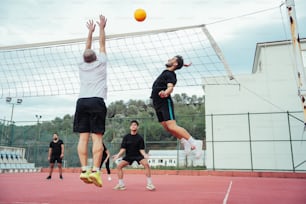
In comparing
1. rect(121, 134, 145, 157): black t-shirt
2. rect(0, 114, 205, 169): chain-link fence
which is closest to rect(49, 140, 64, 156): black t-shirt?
rect(121, 134, 145, 157): black t-shirt

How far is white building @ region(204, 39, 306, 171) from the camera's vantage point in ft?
55.0

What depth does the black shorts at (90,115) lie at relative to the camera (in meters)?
3.95

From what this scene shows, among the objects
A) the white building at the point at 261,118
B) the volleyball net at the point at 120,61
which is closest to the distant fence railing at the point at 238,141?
the white building at the point at 261,118

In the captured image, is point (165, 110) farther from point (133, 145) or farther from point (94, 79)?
point (133, 145)

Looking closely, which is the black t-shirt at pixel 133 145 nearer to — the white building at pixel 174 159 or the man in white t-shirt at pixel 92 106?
the man in white t-shirt at pixel 92 106

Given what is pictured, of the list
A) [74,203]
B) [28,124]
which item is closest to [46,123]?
[28,124]

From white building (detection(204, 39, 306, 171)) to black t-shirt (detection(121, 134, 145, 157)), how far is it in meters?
10.1

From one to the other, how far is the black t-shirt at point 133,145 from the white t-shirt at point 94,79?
3090 mm

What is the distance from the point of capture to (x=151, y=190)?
6.43m

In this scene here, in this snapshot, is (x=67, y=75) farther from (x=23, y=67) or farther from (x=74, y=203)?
(x=74, y=203)

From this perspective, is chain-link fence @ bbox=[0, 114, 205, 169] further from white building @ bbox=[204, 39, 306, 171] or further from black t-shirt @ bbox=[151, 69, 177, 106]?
black t-shirt @ bbox=[151, 69, 177, 106]

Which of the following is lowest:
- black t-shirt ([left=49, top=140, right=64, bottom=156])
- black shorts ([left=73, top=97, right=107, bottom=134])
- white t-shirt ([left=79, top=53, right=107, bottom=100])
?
black t-shirt ([left=49, top=140, right=64, bottom=156])

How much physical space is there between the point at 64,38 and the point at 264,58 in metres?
14.7

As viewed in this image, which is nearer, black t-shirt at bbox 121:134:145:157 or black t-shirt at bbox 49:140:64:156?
black t-shirt at bbox 121:134:145:157
